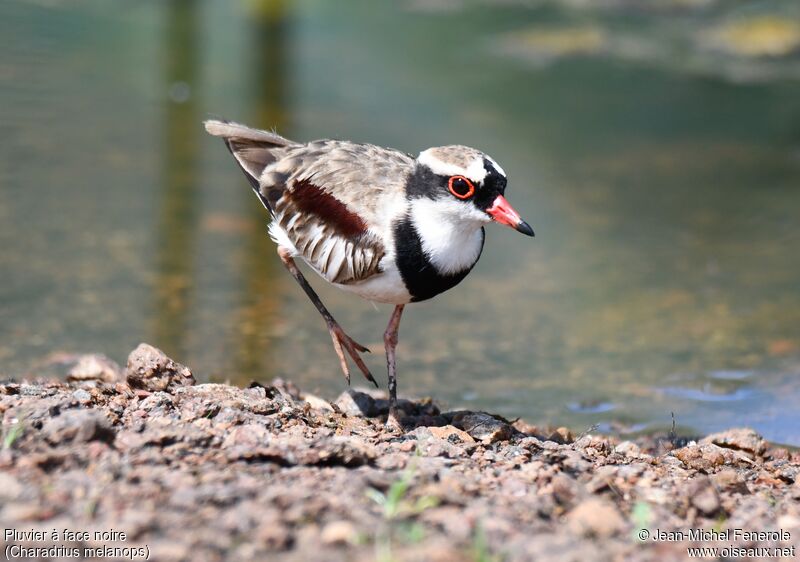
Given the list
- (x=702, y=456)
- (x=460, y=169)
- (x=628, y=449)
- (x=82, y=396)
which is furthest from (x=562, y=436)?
(x=82, y=396)

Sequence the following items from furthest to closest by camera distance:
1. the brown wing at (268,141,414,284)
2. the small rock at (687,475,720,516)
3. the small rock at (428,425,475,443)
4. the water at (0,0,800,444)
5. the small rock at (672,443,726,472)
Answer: the water at (0,0,800,444), the brown wing at (268,141,414,284), the small rock at (672,443,726,472), the small rock at (428,425,475,443), the small rock at (687,475,720,516)

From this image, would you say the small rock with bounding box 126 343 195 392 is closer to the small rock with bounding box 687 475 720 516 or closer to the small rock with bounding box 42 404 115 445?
the small rock with bounding box 42 404 115 445

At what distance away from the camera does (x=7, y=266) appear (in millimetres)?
7875

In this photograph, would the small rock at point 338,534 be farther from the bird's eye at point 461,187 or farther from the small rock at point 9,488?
the bird's eye at point 461,187

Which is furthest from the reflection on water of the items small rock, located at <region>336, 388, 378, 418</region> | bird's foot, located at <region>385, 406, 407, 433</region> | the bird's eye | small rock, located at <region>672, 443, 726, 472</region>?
small rock, located at <region>672, 443, 726, 472</region>

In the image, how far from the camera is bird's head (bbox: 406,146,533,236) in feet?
16.7

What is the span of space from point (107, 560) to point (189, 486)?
49 centimetres

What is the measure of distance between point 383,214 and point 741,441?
2137 millimetres

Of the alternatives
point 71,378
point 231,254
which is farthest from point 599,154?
point 71,378

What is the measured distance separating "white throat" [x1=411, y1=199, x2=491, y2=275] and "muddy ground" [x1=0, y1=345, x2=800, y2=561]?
0.82 metres

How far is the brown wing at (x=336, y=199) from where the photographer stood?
544 centimetres

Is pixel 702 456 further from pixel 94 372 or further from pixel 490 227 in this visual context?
pixel 490 227

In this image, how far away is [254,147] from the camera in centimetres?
634

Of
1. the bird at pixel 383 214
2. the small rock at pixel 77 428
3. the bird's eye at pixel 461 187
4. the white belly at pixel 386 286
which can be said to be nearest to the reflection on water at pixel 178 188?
the bird at pixel 383 214
